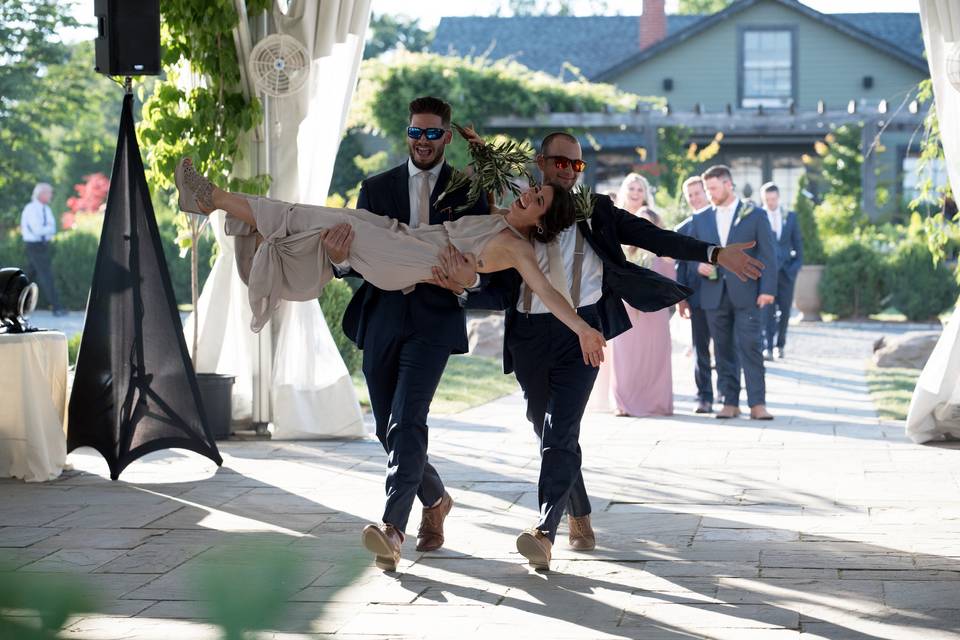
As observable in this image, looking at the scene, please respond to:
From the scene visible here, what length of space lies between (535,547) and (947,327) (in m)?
4.42

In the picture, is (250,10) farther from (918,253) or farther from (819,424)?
(918,253)

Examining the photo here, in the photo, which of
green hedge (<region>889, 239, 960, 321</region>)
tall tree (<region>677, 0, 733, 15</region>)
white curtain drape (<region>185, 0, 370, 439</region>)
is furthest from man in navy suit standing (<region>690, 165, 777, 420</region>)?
tall tree (<region>677, 0, 733, 15</region>)

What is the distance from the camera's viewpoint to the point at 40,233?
20.2 m

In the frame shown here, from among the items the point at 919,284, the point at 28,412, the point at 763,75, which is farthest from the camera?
the point at 763,75

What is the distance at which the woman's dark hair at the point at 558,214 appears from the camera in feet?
15.7

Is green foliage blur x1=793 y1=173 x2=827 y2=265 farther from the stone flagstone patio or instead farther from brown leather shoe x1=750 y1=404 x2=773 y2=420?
the stone flagstone patio

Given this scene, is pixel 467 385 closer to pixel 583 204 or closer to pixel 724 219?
pixel 724 219

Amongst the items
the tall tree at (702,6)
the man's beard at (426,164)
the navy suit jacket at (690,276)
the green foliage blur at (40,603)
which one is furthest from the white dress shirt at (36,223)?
the tall tree at (702,6)

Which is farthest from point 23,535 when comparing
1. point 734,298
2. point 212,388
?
point 734,298

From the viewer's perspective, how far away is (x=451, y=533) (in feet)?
18.4

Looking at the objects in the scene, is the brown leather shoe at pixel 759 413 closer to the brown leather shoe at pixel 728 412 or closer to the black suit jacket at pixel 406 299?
the brown leather shoe at pixel 728 412

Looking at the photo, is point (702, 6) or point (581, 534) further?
point (702, 6)

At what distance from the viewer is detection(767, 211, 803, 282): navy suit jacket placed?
14.0 metres

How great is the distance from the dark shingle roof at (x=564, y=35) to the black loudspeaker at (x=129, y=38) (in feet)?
87.7
